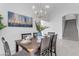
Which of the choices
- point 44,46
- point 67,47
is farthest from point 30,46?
point 67,47

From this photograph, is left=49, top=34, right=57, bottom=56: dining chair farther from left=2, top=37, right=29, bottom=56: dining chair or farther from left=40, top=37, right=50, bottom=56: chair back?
left=2, top=37, right=29, bottom=56: dining chair

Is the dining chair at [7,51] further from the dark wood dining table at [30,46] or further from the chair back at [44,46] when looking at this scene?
the chair back at [44,46]

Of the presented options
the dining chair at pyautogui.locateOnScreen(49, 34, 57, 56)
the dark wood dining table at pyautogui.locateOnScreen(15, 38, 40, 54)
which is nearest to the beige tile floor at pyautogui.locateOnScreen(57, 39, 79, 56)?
the dining chair at pyautogui.locateOnScreen(49, 34, 57, 56)

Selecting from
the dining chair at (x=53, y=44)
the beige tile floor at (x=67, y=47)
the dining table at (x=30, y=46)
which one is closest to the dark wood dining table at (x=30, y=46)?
the dining table at (x=30, y=46)

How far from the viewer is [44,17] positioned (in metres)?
1.34

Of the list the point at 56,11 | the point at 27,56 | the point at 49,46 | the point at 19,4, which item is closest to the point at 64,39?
the point at 49,46

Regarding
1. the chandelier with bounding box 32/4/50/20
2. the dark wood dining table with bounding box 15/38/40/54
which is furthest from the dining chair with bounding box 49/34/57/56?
the chandelier with bounding box 32/4/50/20

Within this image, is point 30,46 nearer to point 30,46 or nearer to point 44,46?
point 30,46

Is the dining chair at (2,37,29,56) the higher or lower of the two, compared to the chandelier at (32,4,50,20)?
lower

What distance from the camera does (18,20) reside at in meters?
1.36

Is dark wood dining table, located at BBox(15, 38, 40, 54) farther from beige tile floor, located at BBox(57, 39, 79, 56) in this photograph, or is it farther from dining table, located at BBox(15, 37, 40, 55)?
beige tile floor, located at BBox(57, 39, 79, 56)

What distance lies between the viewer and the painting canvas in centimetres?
134

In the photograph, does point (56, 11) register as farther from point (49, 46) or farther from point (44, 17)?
point (49, 46)

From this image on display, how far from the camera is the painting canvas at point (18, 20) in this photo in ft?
4.39
